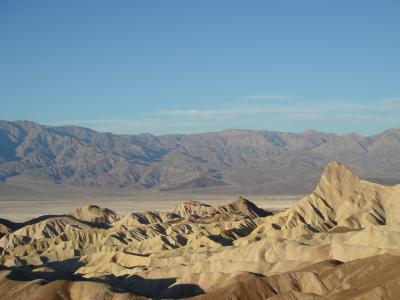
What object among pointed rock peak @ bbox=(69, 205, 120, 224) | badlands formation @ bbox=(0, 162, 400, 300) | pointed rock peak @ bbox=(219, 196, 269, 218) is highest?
badlands formation @ bbox=(0, 162, 400, 300)

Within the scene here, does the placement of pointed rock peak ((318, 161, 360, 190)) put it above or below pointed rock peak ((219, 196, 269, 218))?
above

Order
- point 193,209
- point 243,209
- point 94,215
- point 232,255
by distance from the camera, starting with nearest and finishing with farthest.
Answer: point 232,255, point 243,209, point 94,215, point 193,209

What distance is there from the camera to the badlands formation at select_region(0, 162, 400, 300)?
224ft

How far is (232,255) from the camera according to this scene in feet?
294

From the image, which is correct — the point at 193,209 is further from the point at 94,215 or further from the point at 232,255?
the point at 232,255

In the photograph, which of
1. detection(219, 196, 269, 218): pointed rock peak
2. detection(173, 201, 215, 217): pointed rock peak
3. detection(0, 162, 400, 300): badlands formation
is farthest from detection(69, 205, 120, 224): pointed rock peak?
detection(219, 196, 269, 218): pointed rock peak

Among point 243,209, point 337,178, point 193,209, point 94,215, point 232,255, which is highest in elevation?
point 337,178

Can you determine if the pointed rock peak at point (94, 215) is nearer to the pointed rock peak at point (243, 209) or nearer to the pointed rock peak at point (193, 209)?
the pointed rock peak at point (193, 209)

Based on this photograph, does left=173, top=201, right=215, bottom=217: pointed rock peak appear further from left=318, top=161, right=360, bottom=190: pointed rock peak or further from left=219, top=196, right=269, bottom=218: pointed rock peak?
left=318, top=161, right=360, bottom=190: pointed rock peak

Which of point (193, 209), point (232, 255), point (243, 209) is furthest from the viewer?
point (193, 209)

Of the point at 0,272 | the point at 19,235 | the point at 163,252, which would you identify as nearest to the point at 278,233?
the point at 163,252

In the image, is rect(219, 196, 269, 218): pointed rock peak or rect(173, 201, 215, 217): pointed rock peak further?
rect(173, 201, 215, 217): pointed rock peak

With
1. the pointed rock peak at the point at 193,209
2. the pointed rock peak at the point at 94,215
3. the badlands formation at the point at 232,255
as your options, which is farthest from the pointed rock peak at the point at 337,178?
the pointed rock peak at the point at 94,215

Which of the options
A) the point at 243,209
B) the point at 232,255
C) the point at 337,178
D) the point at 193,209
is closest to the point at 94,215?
the point at 193,209
